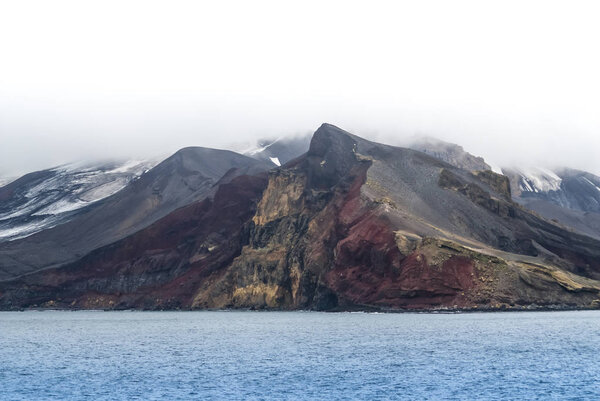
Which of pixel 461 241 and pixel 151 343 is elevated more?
pixel 461 241

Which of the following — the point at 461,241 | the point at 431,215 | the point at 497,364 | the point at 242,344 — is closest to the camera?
the point at 497,364

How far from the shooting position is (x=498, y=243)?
190m

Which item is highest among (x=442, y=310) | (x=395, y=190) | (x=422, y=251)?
(x=395, y=190)

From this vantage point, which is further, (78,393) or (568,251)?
(568,251)

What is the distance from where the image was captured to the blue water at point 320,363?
55.9m

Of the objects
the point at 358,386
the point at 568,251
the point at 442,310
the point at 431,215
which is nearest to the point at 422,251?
the point at 442,310

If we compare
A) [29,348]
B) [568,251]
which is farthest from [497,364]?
[568,251]

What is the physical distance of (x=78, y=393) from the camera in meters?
57.2

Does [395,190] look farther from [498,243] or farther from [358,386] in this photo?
[358,386]

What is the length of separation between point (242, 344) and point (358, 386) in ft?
123

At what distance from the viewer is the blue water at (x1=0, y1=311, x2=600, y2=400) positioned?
55.9m

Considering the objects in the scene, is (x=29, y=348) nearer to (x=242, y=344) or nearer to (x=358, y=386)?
(x=242, y=344)

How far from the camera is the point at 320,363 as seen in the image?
71.4 meters

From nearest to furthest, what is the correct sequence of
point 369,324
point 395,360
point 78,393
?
point 78,393, point 395,360, point 369,324
